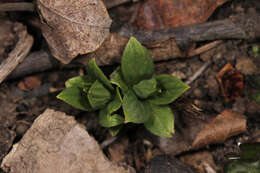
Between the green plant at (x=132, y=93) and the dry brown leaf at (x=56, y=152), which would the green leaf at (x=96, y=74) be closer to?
the green plant at (x=132, y=93)

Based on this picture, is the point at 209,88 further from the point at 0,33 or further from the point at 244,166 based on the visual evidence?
the point at 0,33

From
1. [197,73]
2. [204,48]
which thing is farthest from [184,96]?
[204,48]

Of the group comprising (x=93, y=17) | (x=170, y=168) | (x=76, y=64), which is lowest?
(x=170, y=168)

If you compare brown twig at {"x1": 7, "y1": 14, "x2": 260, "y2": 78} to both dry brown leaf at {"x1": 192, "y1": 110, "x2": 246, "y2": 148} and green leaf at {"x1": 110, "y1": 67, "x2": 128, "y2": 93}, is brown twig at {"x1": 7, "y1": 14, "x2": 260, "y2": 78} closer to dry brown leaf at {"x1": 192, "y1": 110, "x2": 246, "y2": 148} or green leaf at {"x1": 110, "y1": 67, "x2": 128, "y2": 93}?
green leaf at {"x1": 110, "y1": 67, "x2": 128, "y2": 93}

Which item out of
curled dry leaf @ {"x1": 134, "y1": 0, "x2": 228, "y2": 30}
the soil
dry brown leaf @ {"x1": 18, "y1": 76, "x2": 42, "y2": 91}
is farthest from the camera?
dry brown leaf @ {"x1": 18, "y1": 76, "x2": 42, "y2": 91}

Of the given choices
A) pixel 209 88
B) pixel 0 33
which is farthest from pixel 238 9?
pixel 0 33

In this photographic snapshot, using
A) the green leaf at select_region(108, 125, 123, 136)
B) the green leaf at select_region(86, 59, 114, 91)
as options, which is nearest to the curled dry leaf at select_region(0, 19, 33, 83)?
the green leaf at select_region(86, 59, 114, 91)

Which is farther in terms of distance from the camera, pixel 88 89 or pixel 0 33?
pixel 0 33
